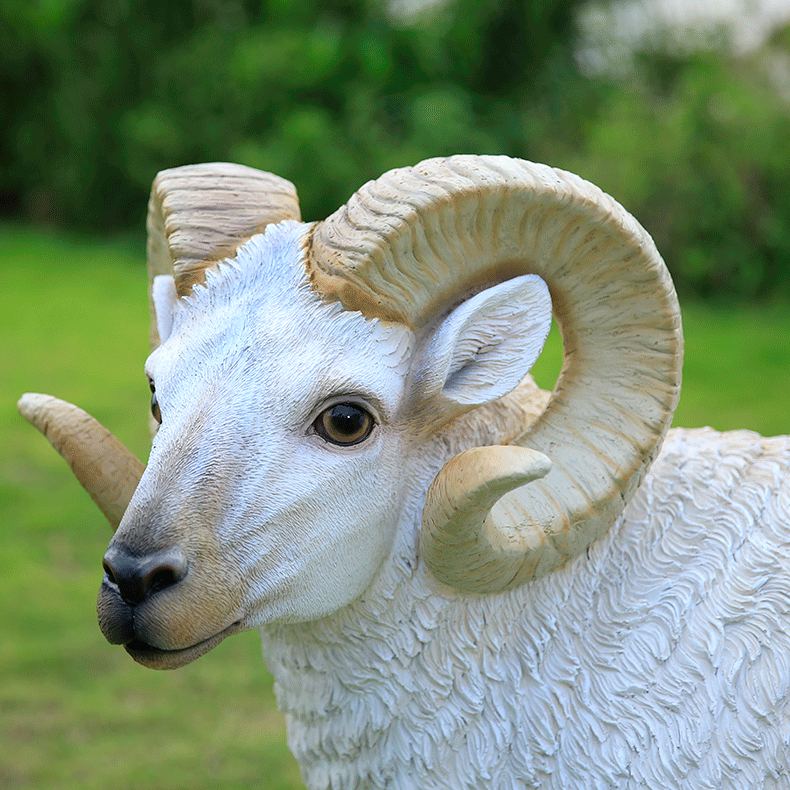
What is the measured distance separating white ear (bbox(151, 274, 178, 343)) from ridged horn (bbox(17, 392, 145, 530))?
0.28 m

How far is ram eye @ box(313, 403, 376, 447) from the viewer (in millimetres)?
1801

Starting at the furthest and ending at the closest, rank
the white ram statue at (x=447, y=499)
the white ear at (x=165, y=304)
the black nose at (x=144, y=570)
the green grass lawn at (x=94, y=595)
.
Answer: the green grass lawn at (x=94, y=595)
the white ear at (x=165, y=304)
the white ram statue at (x=447, y=499)
the black nose at (x=144, y=570)

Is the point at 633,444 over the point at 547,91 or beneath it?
over

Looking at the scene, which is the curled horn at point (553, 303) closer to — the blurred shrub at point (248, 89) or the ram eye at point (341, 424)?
the ram eye at point (341, 424)

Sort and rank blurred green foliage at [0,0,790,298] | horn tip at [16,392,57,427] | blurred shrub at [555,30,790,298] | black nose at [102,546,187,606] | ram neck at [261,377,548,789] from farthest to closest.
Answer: blurred green foliage at [0,0,790,298]
blurred shrub at [555,30,790,298]
horn tip at [16,392,57,427]
ram neck at [261,377,548,789]
black nose at [102,546,187,606]

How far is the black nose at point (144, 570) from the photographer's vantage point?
5.30ft

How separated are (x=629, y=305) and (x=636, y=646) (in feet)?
2.48

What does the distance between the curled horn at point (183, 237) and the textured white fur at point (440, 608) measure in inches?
3.8

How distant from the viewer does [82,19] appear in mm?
16438

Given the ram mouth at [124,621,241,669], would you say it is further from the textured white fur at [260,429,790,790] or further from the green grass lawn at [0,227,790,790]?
the green grass lawn at [0,227,790,790]

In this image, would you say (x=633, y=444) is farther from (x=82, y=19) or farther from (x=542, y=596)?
(x=82, y=19)

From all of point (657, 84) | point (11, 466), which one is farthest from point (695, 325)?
point (11, 466)

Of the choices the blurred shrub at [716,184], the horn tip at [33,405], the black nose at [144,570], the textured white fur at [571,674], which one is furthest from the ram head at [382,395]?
the blurred shrub at [716,184]

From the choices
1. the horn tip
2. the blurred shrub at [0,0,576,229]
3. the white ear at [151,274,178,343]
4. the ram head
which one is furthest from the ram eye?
the blurred shrub at [0,0,576,229]
